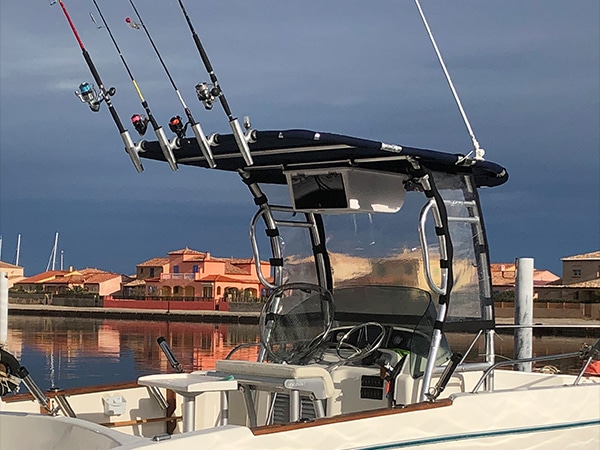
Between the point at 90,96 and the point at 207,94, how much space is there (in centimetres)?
75

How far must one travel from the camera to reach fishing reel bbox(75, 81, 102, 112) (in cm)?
597

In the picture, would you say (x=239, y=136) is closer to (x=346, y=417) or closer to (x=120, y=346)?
(x=346, y=417)

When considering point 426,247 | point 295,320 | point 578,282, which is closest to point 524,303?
point 295,320

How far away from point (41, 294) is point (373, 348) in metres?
72.4

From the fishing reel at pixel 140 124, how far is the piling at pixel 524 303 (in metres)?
4.97

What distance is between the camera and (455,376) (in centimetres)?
694

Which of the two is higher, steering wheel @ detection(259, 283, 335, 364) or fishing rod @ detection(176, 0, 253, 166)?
fishing rod @ detection(176, 0, 253, 166)

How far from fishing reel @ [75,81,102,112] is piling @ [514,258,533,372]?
207 inches

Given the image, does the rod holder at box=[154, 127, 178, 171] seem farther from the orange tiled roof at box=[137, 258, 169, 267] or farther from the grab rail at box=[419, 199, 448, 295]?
the orange tiled roof at box=[137, 258, 169, 267]

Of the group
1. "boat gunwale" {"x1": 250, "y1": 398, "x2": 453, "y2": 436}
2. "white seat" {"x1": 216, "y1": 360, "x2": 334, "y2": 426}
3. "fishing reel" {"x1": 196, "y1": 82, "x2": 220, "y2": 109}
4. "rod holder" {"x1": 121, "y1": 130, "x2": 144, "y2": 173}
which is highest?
"fishing reel" {"x1": 196, "y1": 82, "x2": 220, "y2": 109}

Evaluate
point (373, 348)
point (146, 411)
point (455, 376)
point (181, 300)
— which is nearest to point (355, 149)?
point (373, 348)

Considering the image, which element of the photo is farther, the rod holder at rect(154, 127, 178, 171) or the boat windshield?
the boat windshield

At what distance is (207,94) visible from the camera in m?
5.72

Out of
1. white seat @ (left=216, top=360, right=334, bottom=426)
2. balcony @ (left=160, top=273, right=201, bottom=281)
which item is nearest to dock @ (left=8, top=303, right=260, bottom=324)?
balcony @ (left=160, top=273, right=201, bottom=281)
